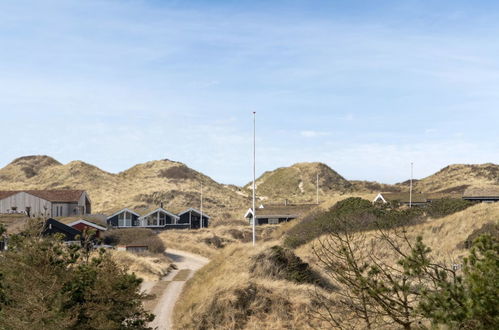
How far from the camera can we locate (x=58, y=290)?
14984mm

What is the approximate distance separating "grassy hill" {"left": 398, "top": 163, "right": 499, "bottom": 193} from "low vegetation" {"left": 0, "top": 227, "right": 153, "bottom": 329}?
11760 cm

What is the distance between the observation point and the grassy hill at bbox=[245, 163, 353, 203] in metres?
148

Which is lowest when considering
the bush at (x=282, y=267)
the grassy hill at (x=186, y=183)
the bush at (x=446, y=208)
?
the bush at (x=282, y=267)

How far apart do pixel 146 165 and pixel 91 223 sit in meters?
103

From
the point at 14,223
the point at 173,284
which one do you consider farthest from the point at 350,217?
the point at 14,223

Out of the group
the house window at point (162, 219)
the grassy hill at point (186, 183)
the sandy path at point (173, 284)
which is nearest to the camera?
the sandy path at point (173, 284)

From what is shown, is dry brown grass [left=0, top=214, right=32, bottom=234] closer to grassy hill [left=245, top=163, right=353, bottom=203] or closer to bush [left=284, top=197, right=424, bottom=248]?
bush [left=284, top=197, right=424, bottom=248]

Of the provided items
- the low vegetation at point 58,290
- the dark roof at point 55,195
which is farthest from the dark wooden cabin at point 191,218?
the low vegetation at point 58,290

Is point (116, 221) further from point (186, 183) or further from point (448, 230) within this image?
point (186, 183)

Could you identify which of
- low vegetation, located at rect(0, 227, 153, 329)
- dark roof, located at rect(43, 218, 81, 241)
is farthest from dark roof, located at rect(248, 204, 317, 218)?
low vegetation, located at rect(0, 227, 153, 329)

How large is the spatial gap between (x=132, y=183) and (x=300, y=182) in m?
46.9

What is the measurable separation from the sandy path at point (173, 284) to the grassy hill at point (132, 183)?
61.0m

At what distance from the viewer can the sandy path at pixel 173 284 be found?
23531mm

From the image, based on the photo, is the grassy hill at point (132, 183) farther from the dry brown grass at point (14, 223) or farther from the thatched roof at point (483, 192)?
the dry brown grass at point (14, 223)
